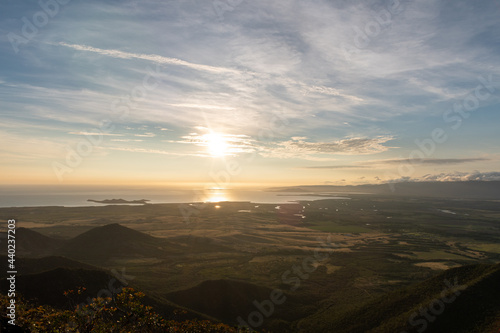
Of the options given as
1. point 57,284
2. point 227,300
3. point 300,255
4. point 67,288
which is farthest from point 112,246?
point 300,255

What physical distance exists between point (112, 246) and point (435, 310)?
90.0 metres

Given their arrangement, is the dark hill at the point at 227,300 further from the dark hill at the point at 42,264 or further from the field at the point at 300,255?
the dark hill at the point at 42,264

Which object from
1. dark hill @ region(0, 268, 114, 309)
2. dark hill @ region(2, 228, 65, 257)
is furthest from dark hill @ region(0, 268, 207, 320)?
dark hill @ region(2, 228, 65, 257)

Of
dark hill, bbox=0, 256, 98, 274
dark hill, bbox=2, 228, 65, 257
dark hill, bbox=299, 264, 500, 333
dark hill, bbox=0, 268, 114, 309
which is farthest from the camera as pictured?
dark hill, bbox=2, 228, 65, 257

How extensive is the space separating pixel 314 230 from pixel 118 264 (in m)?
99.6

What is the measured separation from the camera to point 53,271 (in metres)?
43.8

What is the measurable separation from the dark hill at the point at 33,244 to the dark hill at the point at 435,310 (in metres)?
87.2

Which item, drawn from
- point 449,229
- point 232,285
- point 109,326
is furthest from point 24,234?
point 449,229

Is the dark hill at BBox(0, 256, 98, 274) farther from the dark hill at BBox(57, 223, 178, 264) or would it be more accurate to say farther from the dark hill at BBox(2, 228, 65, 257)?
the dark hill at BBox(2, 228, 65, 257)

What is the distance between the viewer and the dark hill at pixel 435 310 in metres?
33.3

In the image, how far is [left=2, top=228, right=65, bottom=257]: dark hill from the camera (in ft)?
284

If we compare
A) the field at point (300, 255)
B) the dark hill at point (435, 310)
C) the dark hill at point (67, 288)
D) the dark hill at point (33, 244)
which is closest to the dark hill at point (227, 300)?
the field at point (300, 255)

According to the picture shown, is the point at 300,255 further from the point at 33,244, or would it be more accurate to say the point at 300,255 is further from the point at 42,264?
the point at 33,244

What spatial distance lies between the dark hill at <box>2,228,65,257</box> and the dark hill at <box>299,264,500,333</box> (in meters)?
87.2
